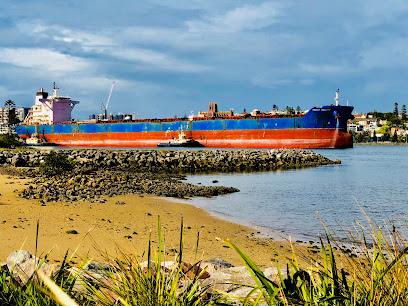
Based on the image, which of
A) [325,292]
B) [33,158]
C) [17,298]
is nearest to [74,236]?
[17,298]

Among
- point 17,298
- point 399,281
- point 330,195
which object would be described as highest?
point 399,281

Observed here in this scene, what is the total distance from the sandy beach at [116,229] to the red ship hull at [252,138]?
120 ft

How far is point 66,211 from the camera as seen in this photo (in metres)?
8.60

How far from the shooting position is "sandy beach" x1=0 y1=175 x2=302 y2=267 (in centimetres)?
596

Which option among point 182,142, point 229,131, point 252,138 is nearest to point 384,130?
point 252,138

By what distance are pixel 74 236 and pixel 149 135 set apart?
157 feet

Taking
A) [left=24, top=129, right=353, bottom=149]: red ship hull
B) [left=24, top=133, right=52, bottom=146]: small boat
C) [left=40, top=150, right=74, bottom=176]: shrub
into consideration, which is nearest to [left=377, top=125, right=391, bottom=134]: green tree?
[left=24, top=129, right=353, bottom=149]: red ship hull

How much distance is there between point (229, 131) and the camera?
158 feet

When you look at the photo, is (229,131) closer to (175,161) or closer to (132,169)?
(175,161)

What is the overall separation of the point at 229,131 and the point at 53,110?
116 ft

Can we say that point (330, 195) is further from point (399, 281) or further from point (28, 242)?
point (399, 281)

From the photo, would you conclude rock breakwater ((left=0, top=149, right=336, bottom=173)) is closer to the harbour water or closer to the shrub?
the harbour water

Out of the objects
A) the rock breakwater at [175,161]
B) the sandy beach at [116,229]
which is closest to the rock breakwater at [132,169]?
the rock breakwater at [175,161]

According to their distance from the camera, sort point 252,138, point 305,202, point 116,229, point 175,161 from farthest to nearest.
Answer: point 252,138, point 175,161, point 305,202, point 116,229
